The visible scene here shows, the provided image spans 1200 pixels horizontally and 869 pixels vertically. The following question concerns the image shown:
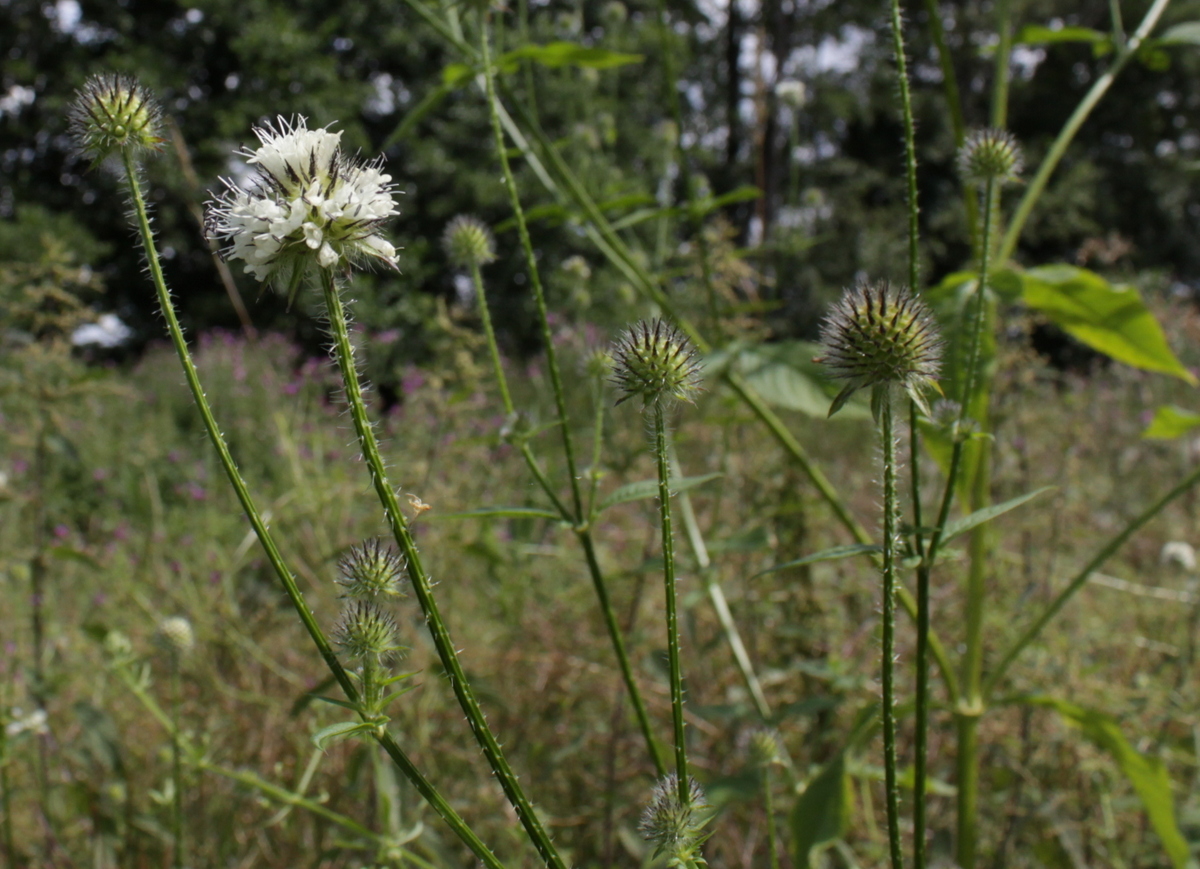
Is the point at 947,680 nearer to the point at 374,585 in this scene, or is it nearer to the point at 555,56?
the point at 374,585

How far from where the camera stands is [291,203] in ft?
2.96

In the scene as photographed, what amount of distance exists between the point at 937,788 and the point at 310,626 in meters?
1.56

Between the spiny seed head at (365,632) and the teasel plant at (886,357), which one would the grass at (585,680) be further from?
the teasel plant at (886,357)

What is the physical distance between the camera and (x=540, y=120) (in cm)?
1330

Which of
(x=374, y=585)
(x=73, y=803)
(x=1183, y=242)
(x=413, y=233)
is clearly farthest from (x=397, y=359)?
(x=1183, y=242)

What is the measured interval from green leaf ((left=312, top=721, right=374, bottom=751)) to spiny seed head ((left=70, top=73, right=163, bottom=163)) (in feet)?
2.09

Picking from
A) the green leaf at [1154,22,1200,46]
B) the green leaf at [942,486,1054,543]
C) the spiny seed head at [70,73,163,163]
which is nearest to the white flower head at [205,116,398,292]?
the spiny seed head at [70,73,163,163]

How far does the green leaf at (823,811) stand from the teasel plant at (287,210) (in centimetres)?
89

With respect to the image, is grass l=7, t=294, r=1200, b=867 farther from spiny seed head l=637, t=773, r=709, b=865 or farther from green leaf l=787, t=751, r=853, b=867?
spiny seed head l=637, t=773, r=709, b=865

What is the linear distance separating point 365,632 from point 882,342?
0.63 metres

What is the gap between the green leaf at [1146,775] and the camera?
159 centimetres

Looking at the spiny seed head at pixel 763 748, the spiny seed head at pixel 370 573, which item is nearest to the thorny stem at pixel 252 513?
the spiny seed head at pixel 370 573

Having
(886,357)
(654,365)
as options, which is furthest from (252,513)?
(886,357)

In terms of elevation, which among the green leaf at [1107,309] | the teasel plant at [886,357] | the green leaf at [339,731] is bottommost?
the green leaf at [339,731]
